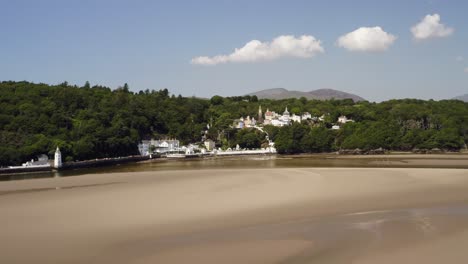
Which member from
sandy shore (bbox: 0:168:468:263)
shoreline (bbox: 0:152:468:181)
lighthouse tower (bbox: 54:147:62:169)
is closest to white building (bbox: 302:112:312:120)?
shoreline (bbox: 0:152:468:181)

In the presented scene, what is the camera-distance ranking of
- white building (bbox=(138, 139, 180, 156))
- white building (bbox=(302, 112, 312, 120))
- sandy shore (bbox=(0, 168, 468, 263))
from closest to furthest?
sandy shore (bbox=(0, 168, 468, 263)), white building (bbox=(138, 139, 180, 156)), white building (bbox=(302, 112, 312, 120))

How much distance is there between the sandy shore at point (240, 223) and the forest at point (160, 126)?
25024 mm

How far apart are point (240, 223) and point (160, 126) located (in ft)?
207

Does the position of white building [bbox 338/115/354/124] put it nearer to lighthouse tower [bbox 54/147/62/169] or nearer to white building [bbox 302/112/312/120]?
white building [bbox 302/112/312/120]

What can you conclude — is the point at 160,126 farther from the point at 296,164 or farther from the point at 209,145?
the point at 296,164

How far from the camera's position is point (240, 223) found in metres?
14.4

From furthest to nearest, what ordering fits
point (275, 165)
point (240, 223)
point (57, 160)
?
point (57, 160) < point (275, 165) < point (240, 223)

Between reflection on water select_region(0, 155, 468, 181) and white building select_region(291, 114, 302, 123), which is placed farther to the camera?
white building select_region(291, 114, 302, 123)

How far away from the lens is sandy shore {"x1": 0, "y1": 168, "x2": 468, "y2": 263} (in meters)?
10.9

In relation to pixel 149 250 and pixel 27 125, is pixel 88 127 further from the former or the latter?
pixel 149 250

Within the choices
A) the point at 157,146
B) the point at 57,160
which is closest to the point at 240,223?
the point at 57,160

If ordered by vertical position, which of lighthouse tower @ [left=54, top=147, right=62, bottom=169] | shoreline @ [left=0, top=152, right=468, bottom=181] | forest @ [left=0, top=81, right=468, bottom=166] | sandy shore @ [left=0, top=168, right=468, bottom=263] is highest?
forest @ [left=0, top=81, right=468, bottom=166]

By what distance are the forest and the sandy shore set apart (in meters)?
25.0

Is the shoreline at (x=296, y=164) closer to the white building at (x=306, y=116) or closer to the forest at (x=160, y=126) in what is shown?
the forest at (x=160, y=126)
